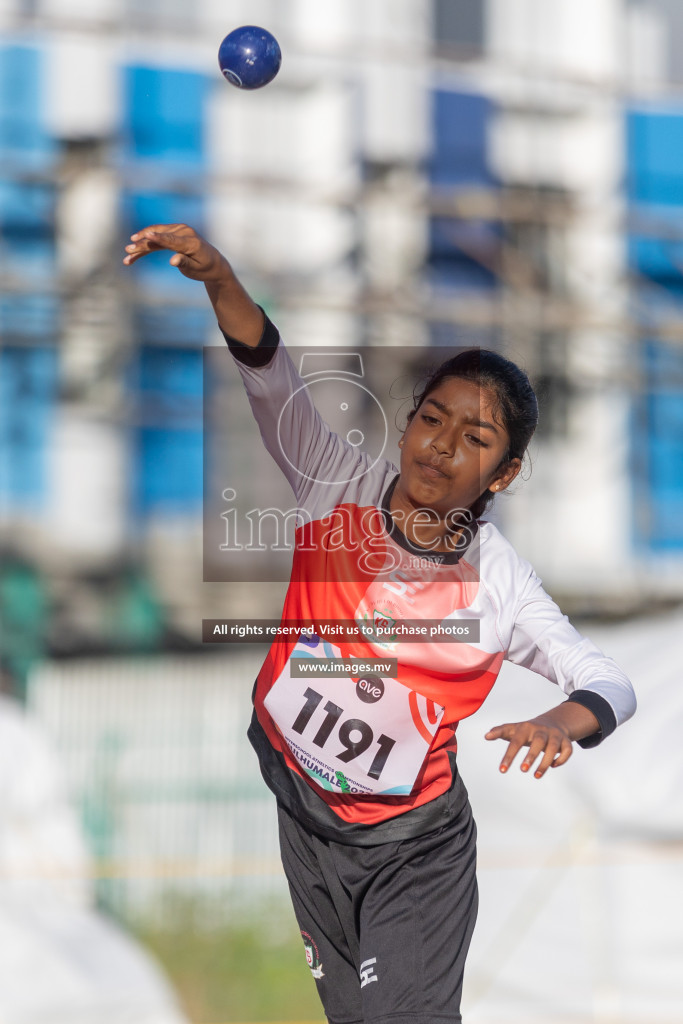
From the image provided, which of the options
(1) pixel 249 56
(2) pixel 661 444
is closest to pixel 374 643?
(1) pixel 249 56

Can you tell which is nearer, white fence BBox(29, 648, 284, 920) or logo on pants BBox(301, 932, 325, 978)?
logo on pants BBox(301, 932, 325, 978)

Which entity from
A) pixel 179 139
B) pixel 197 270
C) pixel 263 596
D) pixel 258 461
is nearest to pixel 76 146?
pixel 179 139

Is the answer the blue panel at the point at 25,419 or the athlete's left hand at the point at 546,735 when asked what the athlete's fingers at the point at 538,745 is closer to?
the athlete's left hand at the point at 546,735

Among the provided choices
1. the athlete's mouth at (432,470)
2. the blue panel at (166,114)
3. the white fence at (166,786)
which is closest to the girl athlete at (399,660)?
the athlete's mouth at (432,470)

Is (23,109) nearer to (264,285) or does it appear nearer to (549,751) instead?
(264,285)

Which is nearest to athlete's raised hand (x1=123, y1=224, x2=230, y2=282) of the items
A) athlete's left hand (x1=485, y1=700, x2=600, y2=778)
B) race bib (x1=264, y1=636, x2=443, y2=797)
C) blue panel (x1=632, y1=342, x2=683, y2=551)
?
race bib (x1=264, y1=636, x2=443, y2=797)

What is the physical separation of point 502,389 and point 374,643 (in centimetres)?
42

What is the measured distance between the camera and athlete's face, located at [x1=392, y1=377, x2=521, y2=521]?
5.90 feet

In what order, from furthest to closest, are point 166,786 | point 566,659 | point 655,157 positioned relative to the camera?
point 655,157, point 166,786, point 566,659

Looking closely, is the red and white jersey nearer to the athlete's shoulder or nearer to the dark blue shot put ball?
the athlete's shoulder

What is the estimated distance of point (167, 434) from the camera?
8578 mm

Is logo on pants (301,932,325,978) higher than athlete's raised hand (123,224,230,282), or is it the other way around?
athlete's raised hand (123,224,230,282)

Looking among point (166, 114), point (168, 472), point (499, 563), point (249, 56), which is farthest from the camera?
point (166, 114)

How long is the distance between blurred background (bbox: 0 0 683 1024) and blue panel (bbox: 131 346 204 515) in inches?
0.8
